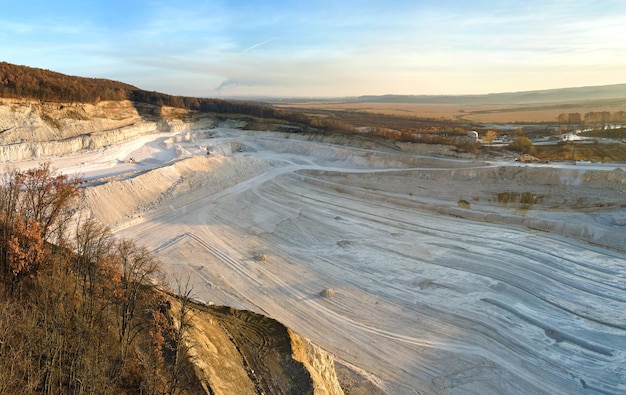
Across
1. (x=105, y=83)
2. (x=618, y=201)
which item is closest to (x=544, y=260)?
(x=618, y=201)

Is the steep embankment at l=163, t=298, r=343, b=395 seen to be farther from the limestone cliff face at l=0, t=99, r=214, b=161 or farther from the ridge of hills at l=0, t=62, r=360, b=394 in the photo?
the limestone cliff face at l=0, t=99, r=214, b=161

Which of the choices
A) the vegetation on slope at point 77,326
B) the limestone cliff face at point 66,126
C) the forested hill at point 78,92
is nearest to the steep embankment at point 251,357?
the vegetation on slope at point 77,326

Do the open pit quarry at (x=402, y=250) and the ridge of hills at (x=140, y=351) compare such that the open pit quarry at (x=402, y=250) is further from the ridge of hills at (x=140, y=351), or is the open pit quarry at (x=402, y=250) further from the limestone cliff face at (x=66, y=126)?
the ridge of hills at (x=140, y=351)

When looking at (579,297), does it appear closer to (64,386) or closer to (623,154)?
(64,386)

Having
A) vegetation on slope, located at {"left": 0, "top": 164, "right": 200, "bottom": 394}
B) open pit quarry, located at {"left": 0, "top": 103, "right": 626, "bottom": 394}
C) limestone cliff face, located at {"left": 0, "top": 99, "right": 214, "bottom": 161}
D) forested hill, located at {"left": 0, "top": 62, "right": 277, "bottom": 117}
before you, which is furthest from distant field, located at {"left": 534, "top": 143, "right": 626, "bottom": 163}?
limestone cliff face, located at {"left": 0, "top": 99, "right": 214, "bottom": 161}

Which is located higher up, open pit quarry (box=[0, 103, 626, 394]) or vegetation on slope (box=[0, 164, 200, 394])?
vegetation on slope (box=[0, 164, 200, 394])
